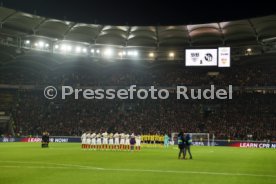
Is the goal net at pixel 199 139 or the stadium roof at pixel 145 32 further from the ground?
the stadium roof at pixel 145 32

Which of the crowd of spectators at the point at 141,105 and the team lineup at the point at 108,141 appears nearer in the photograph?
the team lineup at the point at 108,141

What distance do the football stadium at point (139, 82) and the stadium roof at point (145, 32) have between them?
0.17 meters

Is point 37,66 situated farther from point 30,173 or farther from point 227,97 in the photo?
point 30,173

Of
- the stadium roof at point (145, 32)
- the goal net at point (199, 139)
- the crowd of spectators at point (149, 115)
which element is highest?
the stadium roof at point (145, 32)

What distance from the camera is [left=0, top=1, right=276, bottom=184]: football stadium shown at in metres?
61.0

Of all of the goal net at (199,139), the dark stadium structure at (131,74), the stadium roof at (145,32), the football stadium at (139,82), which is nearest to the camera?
the stadium roof at (145,32)

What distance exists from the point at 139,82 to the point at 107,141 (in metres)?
35.9

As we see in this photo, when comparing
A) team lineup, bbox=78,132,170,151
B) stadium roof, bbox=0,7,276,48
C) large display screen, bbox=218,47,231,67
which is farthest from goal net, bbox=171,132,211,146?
team lineup, bbox=78,132,170,151

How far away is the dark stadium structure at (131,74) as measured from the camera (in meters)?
63.8

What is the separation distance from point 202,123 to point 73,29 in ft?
89.4

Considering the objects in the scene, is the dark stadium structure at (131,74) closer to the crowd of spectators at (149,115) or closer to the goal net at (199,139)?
the crowd of spectators at (149,115)

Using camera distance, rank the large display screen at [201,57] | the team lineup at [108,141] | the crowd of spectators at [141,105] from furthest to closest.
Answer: the crowd of spectators at [141,105] → the large display screen at [201,57] → the team lineup at [108,141]

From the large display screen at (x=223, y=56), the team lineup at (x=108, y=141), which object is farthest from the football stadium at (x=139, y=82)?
the team lineup at (x=108, y=141)

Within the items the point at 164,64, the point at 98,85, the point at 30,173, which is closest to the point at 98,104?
the point at 98,85
